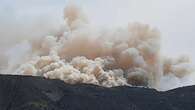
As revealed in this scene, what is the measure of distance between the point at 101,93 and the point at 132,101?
26.5ft

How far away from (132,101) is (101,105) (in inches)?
435

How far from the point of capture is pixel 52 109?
106875mm

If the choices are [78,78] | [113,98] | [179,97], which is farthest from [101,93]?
[179,97]

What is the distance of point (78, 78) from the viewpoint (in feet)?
436

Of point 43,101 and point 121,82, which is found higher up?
point 121,82

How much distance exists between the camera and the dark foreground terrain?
109 m

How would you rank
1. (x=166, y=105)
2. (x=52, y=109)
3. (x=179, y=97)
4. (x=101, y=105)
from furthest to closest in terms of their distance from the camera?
(x=179, y=97) < (x=166, y=105) < (x=101, y=105) < (x=52, y=109)

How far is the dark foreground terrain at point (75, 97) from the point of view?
10938cm

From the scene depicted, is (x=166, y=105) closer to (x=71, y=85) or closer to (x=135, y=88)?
(x=135, y=88)

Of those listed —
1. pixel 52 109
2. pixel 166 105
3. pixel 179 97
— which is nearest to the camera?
pixel 52 109

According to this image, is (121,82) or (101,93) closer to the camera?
(101,93)

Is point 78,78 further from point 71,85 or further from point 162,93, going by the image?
point 162,93

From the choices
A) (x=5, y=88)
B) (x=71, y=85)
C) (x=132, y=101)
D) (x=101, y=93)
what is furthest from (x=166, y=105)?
(x=5, y=88)

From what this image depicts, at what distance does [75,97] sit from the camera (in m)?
115
